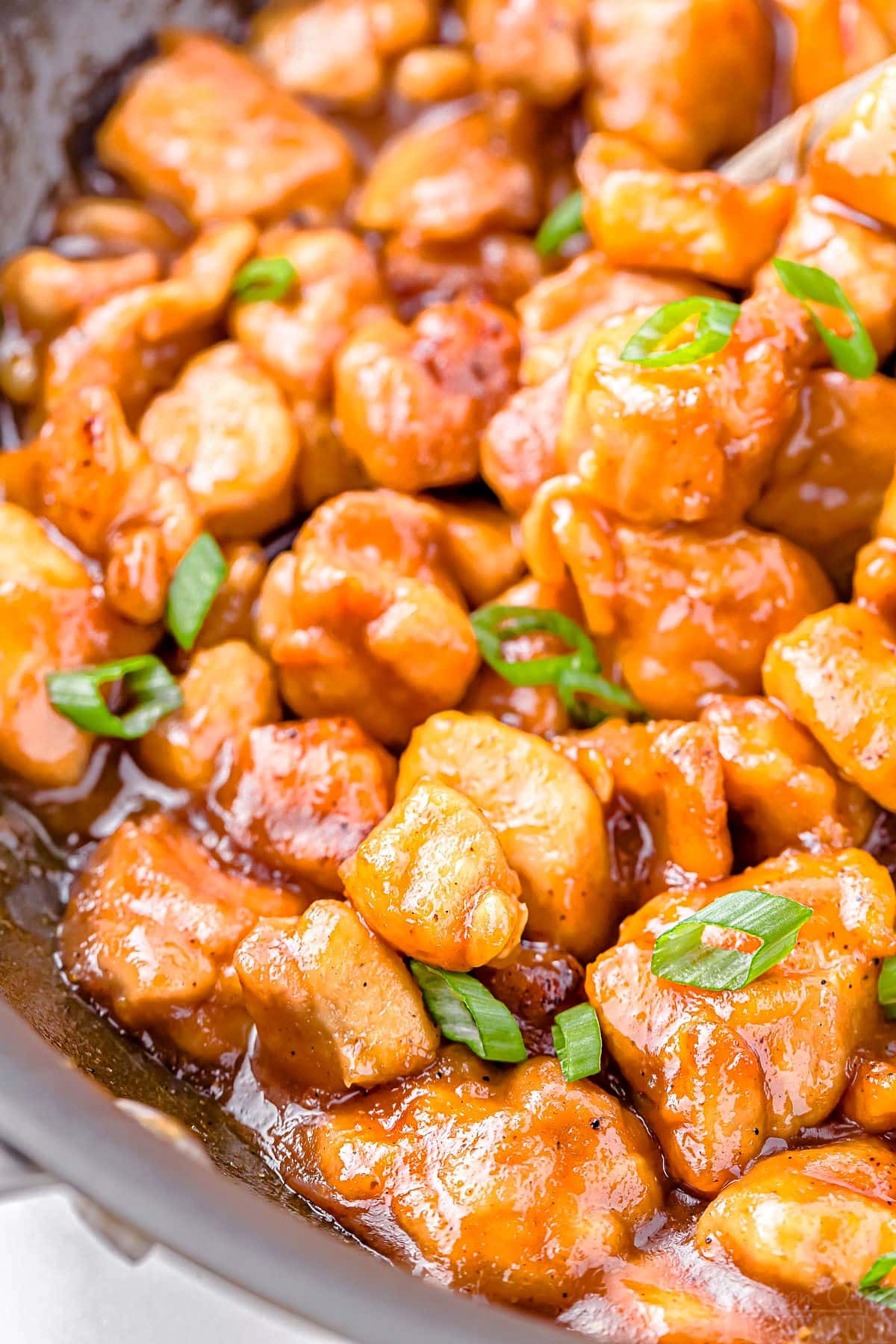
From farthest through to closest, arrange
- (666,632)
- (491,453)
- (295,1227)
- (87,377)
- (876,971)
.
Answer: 1. (87,377)
2. (491,453)
3. (666,632)
4. (876,971)
5. (295,1227)

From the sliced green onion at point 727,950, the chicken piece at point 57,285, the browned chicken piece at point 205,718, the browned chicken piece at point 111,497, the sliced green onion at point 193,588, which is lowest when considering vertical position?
the sliced green onion at point 727,950

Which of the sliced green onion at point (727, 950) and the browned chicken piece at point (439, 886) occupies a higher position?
the browned chicken piece at point (439, 886)

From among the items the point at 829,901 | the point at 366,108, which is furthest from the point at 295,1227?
the point at 366,108

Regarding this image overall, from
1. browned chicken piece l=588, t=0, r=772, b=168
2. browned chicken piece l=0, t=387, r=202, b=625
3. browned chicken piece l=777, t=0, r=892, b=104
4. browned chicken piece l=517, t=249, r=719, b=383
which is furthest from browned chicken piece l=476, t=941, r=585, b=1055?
browned chicken piece l=777, t=0, r=892, b=104

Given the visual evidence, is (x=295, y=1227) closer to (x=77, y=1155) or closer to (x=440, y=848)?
(x=77, y=1155)

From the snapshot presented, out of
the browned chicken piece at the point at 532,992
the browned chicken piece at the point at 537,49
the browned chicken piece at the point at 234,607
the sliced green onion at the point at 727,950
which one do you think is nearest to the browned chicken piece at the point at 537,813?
the browned chicken piece at the point at 532,992

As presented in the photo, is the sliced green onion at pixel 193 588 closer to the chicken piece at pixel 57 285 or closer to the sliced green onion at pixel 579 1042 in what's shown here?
the chicken piece at pixel 57 285
